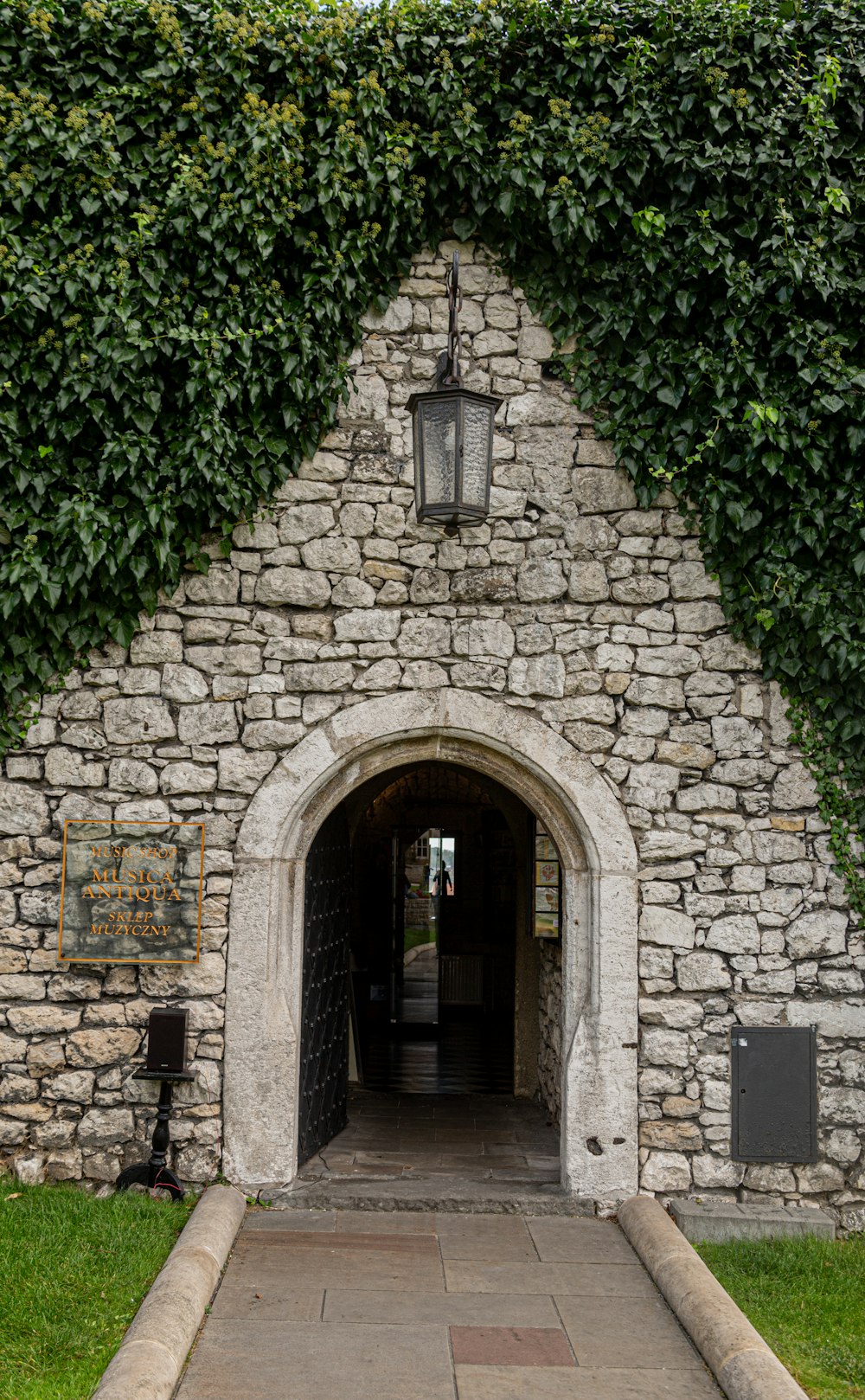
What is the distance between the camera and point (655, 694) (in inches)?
221

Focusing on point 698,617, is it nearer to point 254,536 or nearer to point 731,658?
point 731,658

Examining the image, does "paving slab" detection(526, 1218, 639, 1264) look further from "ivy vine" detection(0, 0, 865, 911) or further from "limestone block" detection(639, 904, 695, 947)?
"ivy vine" detection(0, 0, 865, 911)

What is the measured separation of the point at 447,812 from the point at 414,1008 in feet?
7.52

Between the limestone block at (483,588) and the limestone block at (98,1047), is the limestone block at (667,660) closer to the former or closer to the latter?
the limestone block at (483,588)

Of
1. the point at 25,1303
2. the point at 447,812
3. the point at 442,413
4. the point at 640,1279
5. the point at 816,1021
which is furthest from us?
the point at 447,812

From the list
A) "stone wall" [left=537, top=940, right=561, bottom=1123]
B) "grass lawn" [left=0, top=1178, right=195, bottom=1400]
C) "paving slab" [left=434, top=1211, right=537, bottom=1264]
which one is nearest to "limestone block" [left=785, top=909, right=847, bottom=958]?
"stone wall" [left=537, top=940, right=561, bottom=1123]

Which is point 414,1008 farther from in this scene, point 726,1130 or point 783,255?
point 783,255

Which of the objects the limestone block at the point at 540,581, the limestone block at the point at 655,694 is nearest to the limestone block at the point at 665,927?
the limestone block at the point at 655,694

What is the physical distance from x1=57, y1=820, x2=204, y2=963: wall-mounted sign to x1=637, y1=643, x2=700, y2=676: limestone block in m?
2.39

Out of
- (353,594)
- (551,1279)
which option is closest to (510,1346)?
(551,1279)

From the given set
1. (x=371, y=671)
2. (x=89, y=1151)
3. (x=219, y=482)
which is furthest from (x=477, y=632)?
(x=89, y=1151)

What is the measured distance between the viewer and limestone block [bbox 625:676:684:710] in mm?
5617

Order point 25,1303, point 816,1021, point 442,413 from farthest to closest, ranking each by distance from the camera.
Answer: point 816,1021 < point 442,413 < point 25,1303

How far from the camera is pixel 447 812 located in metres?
12.1
